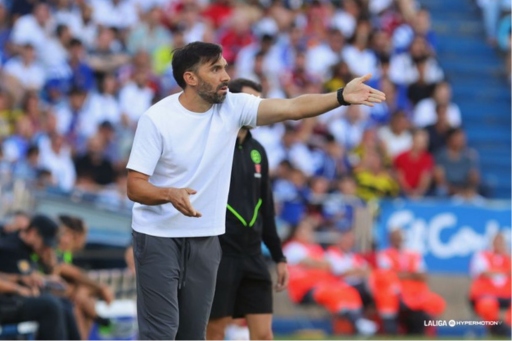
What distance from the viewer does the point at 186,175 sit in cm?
720

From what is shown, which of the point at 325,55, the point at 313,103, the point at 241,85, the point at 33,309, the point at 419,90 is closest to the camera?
the point at 313,103

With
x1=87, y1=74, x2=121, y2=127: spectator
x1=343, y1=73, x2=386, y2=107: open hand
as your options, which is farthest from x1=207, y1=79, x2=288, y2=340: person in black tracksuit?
x1=87, y1=74, x2=121, y2=127: spectator

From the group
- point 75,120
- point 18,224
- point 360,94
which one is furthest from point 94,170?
point 360,94

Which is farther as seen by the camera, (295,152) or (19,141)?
(295,152)

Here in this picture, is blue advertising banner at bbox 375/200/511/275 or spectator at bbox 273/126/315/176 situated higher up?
spectator at bbox 273/126/315/176

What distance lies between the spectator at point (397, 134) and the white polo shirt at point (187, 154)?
10725mm

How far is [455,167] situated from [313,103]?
36.9ft

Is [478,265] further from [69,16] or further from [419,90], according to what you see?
[69,16]

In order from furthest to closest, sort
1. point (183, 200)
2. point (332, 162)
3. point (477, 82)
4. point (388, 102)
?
1. point (477, 82)
2. point (388, 102)
3. point (332, 162)
4. point (183, 200)

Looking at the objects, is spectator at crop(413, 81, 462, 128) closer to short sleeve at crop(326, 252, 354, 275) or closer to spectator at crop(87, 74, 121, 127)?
short sleeve at crop(326, 252, 354, 275)

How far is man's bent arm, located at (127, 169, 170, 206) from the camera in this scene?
6867 millimetres

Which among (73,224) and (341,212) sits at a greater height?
(341,212)

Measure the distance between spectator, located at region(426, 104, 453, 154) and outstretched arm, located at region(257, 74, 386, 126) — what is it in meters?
11.3

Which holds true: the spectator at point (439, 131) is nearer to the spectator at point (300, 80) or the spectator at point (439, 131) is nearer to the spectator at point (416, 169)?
the spectator at point (416, 169)
